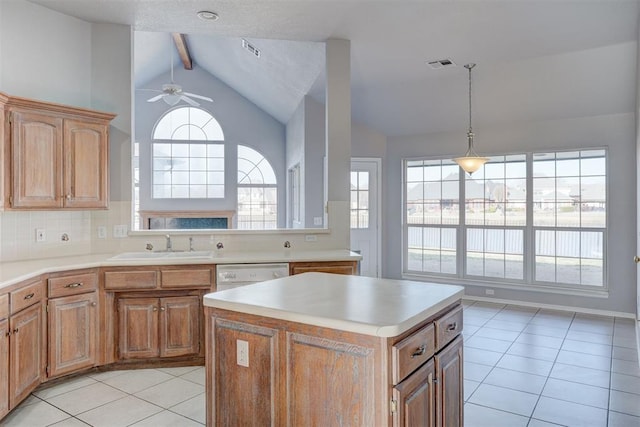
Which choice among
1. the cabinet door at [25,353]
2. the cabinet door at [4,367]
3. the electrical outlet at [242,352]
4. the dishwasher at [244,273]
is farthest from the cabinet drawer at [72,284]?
the electrical outlet at [242,352]

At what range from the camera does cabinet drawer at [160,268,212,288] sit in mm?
3363

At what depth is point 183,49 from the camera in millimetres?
7656

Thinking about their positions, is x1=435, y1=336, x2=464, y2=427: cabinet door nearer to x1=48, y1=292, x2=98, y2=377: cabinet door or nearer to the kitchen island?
the kitchen island

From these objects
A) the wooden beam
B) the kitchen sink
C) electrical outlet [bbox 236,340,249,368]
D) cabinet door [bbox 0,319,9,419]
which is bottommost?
cabinet door [bbox 0,319,9,419]

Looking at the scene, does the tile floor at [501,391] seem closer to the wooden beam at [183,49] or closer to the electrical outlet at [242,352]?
the electrical outlet at [242,352]

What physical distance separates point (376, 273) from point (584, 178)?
325 cm

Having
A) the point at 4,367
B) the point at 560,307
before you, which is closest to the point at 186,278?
the point at 4,367

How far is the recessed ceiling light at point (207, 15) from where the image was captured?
3.71 meters

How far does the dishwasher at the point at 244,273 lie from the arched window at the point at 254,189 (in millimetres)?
5575

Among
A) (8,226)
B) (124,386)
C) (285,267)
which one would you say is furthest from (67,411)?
(285,267)

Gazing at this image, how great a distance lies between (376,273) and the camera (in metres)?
6.86

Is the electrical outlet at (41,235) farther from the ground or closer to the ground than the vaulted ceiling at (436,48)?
closer to the ground

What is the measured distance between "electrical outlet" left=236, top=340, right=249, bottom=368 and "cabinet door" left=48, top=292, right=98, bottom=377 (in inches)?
77.2

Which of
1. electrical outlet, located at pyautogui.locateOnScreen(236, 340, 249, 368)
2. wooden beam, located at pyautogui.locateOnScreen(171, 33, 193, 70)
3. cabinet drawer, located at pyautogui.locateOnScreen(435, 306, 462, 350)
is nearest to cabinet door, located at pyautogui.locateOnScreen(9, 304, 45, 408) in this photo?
electrical outlet, located at pyautogui.locateOnScreen(236, 340, 249, 368)
